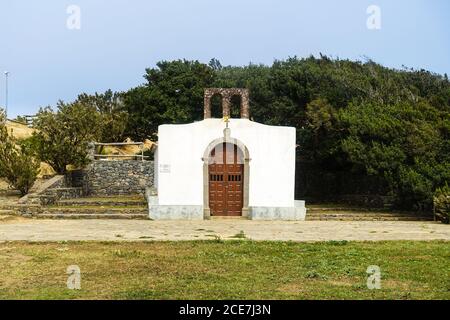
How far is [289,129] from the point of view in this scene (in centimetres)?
2288

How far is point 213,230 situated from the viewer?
18.2 m

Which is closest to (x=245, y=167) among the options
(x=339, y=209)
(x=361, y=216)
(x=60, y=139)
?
(x=361, y=216)

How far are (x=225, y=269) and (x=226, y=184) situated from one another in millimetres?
11962

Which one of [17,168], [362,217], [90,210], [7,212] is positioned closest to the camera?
[7,212]

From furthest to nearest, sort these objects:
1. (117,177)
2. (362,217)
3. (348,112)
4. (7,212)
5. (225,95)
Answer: (117,177) < (348,112) < (362,217) < (225,95) < (7,212)

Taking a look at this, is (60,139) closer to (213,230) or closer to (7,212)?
(7,212)

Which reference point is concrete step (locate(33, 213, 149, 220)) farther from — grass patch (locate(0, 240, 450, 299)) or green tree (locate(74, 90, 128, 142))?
green tree (locate(74, 90, 128, 142))

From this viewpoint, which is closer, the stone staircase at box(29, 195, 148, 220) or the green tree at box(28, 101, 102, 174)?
the stone staircase at box(29, 195, 148, 220)

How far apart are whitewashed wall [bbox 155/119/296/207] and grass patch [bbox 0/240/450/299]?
7552 mm

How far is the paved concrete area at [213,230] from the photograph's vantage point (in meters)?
16.2

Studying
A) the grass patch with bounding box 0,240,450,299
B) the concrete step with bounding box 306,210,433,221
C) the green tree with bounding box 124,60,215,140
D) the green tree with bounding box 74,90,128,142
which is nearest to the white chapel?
the concrete step with bounding box 306,210,433,221

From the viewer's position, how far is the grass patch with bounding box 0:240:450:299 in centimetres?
915
